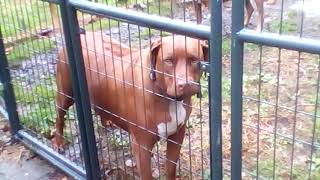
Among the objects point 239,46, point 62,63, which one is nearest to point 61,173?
point 62,63

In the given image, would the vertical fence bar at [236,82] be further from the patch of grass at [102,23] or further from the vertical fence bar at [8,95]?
the vertical fence bar at [8,95]

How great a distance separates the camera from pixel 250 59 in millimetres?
4121

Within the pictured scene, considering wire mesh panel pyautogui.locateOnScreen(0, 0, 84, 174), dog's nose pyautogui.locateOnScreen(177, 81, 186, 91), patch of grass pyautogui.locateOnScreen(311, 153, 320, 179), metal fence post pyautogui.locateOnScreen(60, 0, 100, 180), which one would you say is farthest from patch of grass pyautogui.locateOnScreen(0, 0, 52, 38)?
patch of grass pyautogui.locateOnScreen(311, 153, 320, 179)

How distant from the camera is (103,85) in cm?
313

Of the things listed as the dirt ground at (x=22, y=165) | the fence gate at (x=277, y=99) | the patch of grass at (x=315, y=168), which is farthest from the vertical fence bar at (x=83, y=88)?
the patch of grass at (x=315, y=168)

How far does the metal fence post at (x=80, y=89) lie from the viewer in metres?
2.90

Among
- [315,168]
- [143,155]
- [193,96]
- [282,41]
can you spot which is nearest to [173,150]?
[143,155]

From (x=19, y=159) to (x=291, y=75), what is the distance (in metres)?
2.68

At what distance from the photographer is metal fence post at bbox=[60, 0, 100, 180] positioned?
9.52ft

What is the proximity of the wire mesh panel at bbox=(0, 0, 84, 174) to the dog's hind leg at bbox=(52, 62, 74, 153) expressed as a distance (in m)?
0.02

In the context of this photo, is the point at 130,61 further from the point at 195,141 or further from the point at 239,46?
the point at 195,141

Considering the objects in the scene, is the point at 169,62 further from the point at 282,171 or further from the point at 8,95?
the point at 8,95

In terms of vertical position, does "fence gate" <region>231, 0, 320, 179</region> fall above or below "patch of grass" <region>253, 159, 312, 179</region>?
above

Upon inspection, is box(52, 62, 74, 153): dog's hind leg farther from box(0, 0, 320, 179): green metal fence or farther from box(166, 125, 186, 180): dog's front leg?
box(166, 125, 186, 180): dog's front leg
